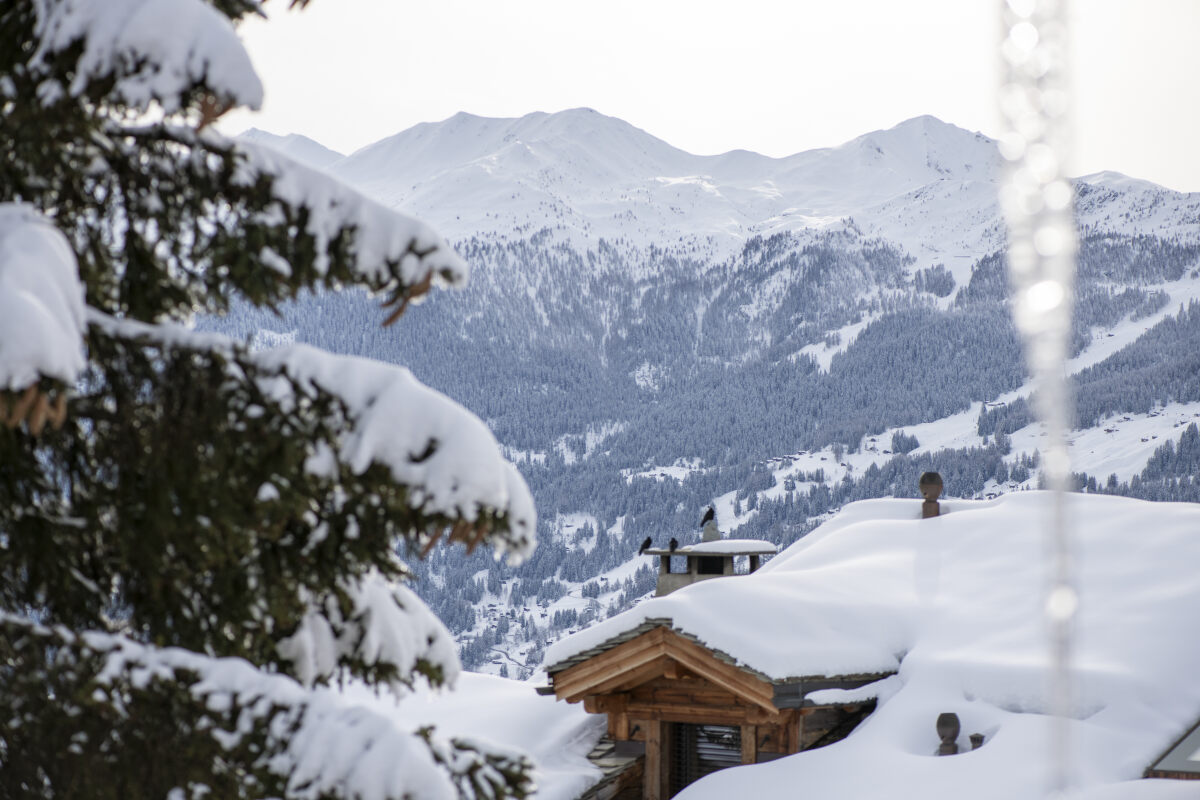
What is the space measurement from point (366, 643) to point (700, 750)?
26.3 ft

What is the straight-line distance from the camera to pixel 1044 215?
279 cm

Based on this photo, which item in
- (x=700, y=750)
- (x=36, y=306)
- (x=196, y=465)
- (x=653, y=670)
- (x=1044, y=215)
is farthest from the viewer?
(x=700, y=750)

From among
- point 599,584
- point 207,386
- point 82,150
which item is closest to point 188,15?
point 82,150

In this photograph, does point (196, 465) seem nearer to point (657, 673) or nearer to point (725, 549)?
point (657, 673)

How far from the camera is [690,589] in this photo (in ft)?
37.2

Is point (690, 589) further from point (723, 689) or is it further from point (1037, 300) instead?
point (1037, 300)

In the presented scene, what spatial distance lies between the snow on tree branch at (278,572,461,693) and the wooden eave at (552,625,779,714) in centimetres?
618

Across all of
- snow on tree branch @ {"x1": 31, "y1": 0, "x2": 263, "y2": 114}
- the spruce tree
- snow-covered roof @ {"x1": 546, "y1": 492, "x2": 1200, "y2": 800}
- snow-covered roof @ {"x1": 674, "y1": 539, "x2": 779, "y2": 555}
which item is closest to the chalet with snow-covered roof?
snow-covered roof @ {"x1": 546, "y1": 492, "x2": 1200, "y2": 800}

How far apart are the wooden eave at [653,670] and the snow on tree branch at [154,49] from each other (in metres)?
7.62

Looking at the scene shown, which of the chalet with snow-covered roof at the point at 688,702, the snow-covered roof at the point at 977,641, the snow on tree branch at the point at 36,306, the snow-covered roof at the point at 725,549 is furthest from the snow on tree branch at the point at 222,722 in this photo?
the snow-covered roof at the point at 725,549

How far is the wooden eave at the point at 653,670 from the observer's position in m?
10.5

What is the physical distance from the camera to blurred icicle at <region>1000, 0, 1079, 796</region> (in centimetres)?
267

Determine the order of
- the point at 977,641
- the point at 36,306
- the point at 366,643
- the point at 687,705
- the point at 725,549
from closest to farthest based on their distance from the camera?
the point at 36,306, the point at 366,643, the point at 977,641, the point at 687,705, the point at 725,549

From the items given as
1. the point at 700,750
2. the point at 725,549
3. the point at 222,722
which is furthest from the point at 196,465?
the point at 725,549
